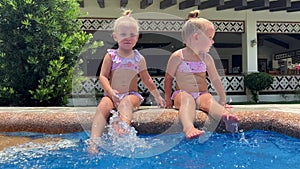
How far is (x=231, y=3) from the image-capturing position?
1016 cm

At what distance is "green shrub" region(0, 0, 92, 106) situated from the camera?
5.06m

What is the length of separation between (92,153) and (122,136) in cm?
38

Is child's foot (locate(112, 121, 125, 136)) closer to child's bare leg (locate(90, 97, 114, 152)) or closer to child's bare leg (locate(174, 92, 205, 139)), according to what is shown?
child's bare leg (locate(90, 97, 114, 152))

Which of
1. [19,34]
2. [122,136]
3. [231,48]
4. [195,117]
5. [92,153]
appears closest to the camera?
[92,153]

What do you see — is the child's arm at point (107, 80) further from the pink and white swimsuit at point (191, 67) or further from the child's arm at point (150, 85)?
the pink and white swimsuit at point (191, 67)

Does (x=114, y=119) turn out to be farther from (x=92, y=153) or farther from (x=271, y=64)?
(x=271, y=64)

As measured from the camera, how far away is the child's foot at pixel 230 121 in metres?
3.01

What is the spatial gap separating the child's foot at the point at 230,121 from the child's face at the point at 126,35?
109 cm

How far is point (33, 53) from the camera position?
201 inches

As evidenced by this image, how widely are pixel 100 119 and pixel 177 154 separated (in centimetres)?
72

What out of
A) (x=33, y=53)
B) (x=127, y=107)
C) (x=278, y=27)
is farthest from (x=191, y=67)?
(x=278, y=27)

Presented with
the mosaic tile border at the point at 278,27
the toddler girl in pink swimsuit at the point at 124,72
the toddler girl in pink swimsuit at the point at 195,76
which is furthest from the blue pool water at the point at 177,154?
the mosaic tile border at the point at 278,27

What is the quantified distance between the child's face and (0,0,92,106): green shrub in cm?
201

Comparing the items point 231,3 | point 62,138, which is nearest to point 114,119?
point 62,138
